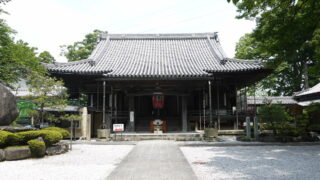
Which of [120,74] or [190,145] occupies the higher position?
[120,74]

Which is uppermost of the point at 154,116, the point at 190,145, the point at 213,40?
the point at 213,40

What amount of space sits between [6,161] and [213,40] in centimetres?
2154

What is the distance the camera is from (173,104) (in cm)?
2069

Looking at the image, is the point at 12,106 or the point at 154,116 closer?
the point at 12,106

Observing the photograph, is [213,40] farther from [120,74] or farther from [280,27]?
[280,27]

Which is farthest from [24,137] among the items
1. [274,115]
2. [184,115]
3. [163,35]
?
[163,35]

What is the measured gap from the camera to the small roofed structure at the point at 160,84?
16516mm

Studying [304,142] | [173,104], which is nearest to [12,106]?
[173,104]

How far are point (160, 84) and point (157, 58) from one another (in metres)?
4.27

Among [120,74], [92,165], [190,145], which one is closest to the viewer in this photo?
[92,165]

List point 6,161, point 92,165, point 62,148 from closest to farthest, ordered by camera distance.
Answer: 1. point 92,165
2. point 6,161
3. point 62,148

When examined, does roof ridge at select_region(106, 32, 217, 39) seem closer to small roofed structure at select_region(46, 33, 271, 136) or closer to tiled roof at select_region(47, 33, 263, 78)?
tiled roof at select_region(47, 33, 263, 78)

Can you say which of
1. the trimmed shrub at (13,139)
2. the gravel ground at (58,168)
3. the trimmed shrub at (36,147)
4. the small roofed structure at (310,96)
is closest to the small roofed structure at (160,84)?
the trimmed shrub at (36,147)

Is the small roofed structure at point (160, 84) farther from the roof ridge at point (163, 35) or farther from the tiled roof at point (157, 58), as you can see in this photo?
the roof ridge at point (163, 35)
